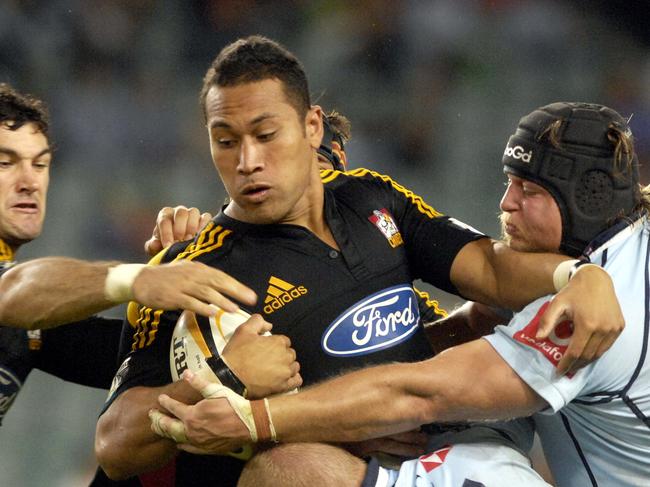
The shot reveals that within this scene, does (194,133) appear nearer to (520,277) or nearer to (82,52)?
(82,52)

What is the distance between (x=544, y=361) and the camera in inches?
101

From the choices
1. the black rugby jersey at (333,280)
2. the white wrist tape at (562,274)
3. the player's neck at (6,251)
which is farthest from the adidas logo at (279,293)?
the player's neck at (6,251)

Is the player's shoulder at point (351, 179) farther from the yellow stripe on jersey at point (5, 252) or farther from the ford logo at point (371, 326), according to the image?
the yellow stripe on jersey at point (5, 252)

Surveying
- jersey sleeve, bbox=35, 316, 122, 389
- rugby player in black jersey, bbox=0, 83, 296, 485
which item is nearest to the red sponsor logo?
rugby player in black jersey, bbox=0, 83, 296, 485

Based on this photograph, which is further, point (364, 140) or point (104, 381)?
point (364, 140)

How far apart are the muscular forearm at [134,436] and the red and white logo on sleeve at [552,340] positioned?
0.87m

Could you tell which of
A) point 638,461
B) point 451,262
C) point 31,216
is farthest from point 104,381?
point 638,461

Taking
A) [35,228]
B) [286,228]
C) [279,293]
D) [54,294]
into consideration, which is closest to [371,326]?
[279,293]

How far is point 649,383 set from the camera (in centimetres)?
268

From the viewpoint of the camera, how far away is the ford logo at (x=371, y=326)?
2.78 meters

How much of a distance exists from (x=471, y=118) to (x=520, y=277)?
3.42 m

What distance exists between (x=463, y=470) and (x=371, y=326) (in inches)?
18.4

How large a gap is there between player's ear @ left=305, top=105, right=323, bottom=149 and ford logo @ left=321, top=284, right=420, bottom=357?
0.50m

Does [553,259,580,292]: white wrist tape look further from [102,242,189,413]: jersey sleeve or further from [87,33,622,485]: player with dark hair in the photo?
[102,242,189,413]: jersey sleeve
